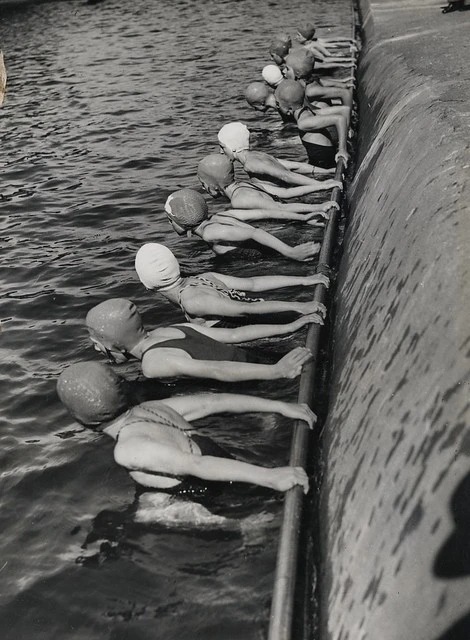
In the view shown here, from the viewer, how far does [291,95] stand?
10617mm

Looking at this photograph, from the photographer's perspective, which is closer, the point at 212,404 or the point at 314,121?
the point at 212,404

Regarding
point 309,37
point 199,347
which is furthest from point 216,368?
point 309,37

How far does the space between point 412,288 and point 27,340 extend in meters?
4.99

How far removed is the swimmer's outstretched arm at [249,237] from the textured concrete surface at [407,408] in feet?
5.16

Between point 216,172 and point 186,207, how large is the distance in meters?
1.00

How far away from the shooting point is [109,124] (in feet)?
50.7

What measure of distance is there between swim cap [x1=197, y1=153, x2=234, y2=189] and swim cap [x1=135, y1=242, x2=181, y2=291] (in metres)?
2.19

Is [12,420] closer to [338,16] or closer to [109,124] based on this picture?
[109,124]

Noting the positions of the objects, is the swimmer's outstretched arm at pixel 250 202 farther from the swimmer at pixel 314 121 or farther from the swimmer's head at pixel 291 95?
the swimmer's head at pixel 291 95

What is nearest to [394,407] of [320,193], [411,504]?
[411,504]

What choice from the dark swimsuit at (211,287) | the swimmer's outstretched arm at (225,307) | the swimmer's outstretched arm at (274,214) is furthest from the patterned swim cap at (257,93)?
the swimmer's outstretched arm at (225,307)

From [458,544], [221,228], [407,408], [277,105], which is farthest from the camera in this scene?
[277,105]

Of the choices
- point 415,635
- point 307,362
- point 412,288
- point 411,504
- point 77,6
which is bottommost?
point 77,6

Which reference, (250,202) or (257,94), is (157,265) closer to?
(250,202)
